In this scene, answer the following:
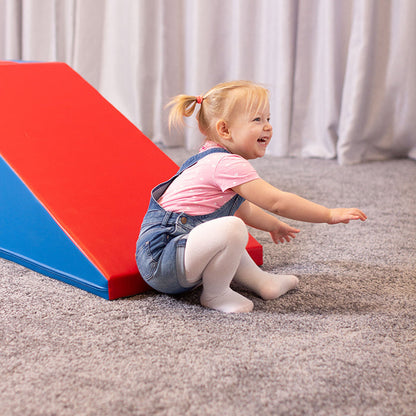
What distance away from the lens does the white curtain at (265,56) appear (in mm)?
2227

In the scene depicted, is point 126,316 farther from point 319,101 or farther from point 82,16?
point 82,16

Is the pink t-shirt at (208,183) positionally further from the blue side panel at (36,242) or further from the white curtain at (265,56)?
the white curtain at (265,56)

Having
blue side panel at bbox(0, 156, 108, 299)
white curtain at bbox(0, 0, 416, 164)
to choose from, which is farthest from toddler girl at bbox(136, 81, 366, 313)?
white curtain at bbox(0, 0, 416, 164)

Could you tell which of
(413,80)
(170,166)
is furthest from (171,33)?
(170,166)

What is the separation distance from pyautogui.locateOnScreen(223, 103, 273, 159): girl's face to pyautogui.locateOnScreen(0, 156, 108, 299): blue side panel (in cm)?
32

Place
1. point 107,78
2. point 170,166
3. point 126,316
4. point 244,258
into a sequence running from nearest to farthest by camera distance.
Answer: point 126,316 → point 244,258 → point 170,166 → point 107,78

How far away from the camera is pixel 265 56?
95.2 inches

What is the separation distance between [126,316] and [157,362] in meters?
0.16

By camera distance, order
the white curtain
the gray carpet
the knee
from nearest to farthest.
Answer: the gray carpet < the knee < the white curtain

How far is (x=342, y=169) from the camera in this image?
7.02ft

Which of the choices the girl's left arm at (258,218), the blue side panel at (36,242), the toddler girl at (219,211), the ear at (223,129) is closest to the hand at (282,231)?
the girl's left arm at (258,218)

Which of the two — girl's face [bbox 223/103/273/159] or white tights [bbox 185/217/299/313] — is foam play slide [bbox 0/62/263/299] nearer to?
white tights [bbox 185/217/299/313]

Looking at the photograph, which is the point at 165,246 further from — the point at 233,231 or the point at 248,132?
the point at 248,132

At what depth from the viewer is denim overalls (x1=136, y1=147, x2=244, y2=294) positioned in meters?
0.91
